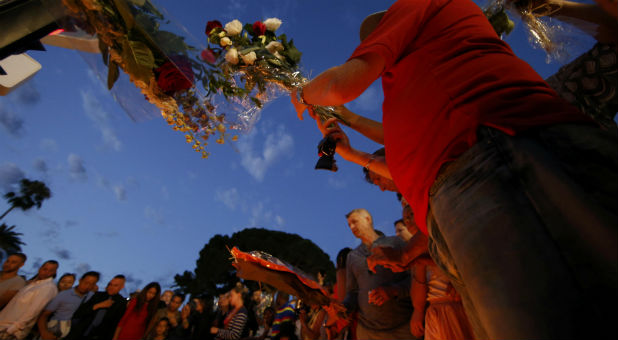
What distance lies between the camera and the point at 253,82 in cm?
239

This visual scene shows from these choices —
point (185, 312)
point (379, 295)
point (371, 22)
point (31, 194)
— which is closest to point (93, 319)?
point (185, 312)

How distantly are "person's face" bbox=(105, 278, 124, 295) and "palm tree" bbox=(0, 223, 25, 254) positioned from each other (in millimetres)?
38585

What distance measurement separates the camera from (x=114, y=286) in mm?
6074

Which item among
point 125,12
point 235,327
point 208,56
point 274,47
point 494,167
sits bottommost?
point 494,167

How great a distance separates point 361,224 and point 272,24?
2671 mm

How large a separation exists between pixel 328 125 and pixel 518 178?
152cm

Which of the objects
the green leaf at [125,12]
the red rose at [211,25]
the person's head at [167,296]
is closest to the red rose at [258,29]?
the red rose at [211,25]

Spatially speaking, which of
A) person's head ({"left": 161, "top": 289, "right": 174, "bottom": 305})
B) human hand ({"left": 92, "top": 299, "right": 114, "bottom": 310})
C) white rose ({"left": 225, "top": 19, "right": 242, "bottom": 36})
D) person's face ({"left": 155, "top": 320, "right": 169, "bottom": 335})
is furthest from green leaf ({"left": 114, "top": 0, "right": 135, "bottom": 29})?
person's head ({"left": 161, "top": 289, "right": 174, "bottom": 305})

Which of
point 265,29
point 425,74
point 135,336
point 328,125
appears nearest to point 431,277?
point 328,125

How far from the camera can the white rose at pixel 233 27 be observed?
2.44m

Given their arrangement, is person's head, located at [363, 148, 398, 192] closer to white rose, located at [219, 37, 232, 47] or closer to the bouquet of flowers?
the bouquet of flowers

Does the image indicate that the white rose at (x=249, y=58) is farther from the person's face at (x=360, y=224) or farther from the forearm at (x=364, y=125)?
the person's face at (x=360, y=224)

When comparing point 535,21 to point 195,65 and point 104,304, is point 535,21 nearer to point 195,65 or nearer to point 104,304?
point 195,65

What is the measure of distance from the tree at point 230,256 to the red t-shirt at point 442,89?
1.40 metres
